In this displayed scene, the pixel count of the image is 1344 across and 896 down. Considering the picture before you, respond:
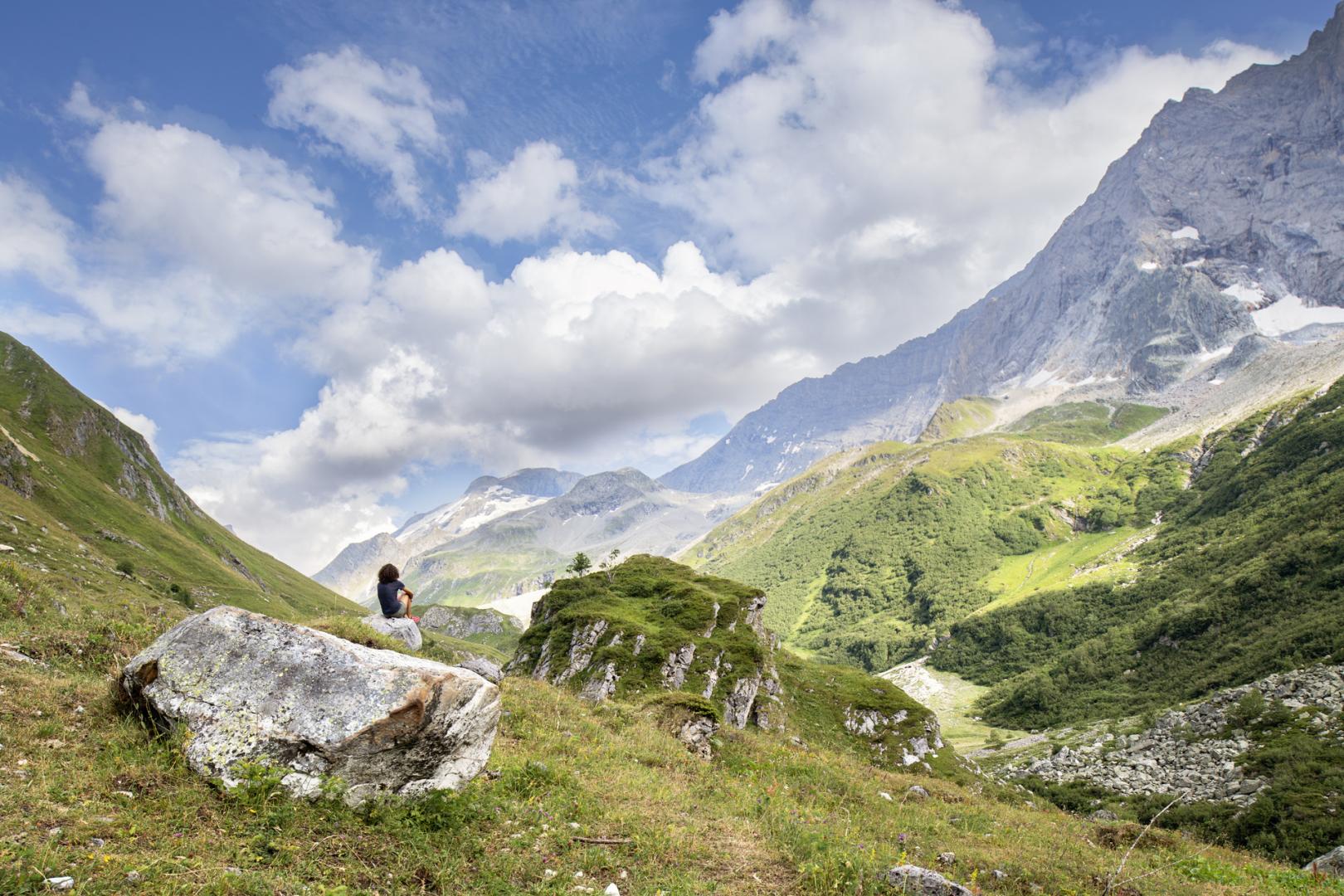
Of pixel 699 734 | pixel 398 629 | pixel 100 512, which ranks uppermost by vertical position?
pixel 100 512

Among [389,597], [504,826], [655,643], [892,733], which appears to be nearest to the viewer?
[504,826]

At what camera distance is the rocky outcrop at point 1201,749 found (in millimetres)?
77812

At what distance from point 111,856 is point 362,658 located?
4502 mm

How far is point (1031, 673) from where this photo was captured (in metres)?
190

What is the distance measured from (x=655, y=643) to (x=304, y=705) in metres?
52.0

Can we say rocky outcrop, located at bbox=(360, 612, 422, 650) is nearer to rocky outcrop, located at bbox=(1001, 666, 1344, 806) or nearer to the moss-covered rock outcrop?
the moss-covered rock outcrop

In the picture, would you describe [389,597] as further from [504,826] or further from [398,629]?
[504,826]

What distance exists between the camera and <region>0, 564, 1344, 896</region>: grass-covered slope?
8.53m

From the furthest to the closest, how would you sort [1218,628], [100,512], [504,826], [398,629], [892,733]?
[1218,628], [100,512], [892,733], [398,629], [504,826]

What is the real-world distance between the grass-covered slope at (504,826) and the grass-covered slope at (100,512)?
53387 millimetres

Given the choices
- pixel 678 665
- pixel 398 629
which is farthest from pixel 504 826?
pixel 678 665

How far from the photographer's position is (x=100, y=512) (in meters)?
111

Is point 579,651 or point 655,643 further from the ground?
point 655,643


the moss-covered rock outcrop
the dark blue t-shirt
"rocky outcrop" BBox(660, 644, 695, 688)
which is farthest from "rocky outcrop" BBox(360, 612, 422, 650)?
"rocky outcrop" BBox(660, 644, 695, 688)
